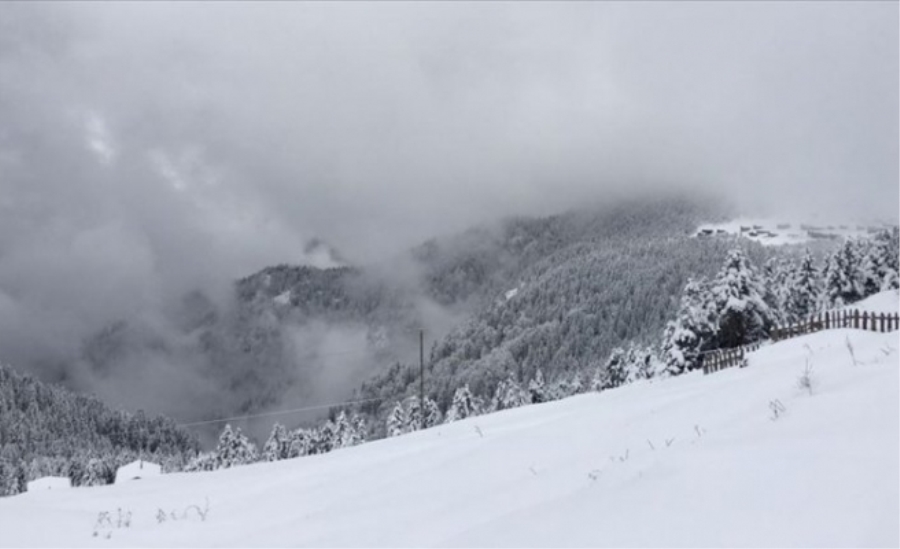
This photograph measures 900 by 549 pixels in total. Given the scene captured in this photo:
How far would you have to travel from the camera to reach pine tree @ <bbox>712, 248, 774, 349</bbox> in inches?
1613

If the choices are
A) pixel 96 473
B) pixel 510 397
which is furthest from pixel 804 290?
pixel 96 473

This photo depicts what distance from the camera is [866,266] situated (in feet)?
197

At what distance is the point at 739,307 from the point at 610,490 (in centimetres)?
3843

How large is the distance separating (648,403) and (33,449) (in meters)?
199

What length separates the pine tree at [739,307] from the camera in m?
41.0

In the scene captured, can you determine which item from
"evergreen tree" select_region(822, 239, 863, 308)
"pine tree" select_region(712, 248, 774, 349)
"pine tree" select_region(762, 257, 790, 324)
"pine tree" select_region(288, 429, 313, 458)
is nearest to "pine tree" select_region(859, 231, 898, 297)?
"evergreen tree" select_region(822, 239, 863, 308)

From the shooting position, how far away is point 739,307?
40.9 m

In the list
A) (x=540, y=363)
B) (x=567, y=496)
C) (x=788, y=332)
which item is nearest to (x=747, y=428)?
(x=567, y=496)

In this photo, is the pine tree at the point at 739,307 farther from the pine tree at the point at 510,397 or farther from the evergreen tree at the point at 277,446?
the evergreen tree at the point at 277,446

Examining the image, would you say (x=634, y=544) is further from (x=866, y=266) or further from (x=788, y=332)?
(x=866, y=266)

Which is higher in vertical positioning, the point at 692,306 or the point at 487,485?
the point at 692,306

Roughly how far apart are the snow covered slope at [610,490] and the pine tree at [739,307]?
29.3 meters

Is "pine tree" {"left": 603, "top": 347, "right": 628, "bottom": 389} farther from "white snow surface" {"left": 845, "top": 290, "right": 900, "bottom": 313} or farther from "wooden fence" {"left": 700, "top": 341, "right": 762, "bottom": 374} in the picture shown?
"wooden fence" {"left": 700, "top": 341, "right": 762, "bottom": 374}

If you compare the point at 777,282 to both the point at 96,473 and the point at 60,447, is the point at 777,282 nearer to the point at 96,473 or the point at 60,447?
the point at 96,473
